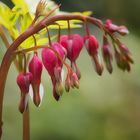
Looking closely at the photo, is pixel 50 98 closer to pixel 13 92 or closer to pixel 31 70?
pixel 13 92

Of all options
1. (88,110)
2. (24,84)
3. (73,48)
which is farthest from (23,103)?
(88,110)

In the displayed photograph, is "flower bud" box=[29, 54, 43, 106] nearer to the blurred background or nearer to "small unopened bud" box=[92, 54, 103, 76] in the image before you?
"small unopened bud" box=[92, 54, 103, 76]

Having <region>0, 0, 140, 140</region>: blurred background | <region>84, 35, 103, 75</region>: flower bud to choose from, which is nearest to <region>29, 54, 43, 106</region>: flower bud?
<region>84, 35, 103, 75</region>: flower bud

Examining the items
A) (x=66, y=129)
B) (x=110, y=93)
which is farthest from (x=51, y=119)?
(x=110, y=93)

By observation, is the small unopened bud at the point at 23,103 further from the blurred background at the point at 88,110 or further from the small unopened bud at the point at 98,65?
the blurred background at the point at 88,110

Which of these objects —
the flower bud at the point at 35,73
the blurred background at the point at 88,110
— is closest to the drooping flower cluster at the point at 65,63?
the flower bud at the point at 35,73
